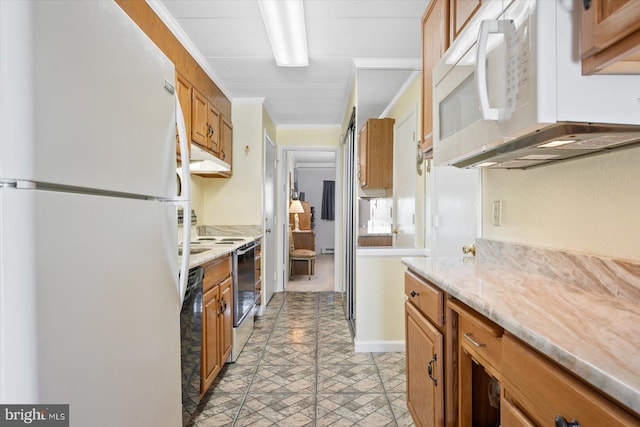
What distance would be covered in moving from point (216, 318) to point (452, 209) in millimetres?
1788

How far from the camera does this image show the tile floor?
198 centimetres

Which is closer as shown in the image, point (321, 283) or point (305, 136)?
point (305, 136)

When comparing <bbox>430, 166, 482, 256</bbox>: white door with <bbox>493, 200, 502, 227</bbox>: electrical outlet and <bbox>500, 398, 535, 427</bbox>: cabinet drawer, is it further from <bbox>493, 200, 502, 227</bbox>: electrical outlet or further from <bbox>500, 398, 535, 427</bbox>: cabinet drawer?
<bbox>500, 398, 535, 427</bbox>: cabinet drawer

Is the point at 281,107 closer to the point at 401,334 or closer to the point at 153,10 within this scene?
the point at 153,10

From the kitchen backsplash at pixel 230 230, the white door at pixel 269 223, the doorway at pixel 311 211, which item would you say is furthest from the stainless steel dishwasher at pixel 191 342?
the doorway at pixel 311 211

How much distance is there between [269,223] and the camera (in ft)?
15.0

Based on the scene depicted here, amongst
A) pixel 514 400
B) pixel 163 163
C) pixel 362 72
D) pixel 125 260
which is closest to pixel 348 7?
pixel 362 72

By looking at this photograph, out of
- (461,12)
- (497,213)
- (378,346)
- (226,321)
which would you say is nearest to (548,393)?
(497,213)

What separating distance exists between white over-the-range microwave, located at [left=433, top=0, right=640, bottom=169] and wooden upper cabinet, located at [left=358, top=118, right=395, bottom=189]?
5.66 feet

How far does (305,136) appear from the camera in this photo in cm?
508

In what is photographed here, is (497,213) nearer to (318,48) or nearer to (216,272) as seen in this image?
(216,272)

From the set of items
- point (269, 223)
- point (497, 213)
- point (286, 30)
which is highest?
point (286, 30)

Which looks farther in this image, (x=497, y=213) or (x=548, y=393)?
(x=497, y=213)

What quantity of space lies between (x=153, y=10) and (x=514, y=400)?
2554 mm
